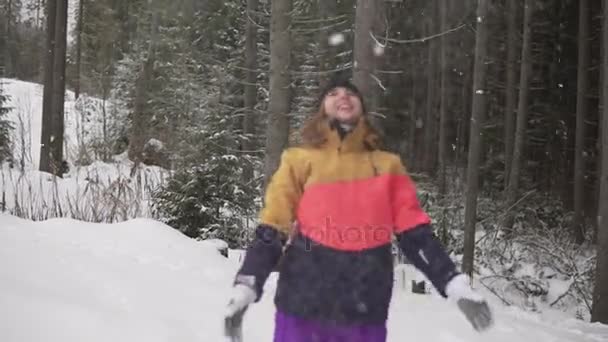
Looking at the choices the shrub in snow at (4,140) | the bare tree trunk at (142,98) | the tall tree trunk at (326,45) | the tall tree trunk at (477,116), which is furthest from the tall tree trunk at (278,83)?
the shrub in snow at (4,140)

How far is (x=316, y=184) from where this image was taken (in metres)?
2.52

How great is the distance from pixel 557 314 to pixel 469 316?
7.81 meters

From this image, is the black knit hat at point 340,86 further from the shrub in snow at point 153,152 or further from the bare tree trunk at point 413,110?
the bare tree trunk at point 413,110

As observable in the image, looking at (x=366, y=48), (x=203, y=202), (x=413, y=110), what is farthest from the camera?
(x=413, y=110)

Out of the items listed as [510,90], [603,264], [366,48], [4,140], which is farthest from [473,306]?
[510,90]

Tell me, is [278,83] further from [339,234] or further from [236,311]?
[236,311]

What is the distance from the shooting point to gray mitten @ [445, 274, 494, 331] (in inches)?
92.4

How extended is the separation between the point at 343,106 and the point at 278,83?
651 centimetres

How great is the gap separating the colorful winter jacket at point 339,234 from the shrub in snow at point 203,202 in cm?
634

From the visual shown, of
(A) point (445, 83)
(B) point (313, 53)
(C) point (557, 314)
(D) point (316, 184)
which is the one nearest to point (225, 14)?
(B) point (313, 53)

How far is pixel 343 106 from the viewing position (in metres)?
2.61

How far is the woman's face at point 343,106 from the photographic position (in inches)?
103

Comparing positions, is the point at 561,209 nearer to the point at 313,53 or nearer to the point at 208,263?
the point at 313,53

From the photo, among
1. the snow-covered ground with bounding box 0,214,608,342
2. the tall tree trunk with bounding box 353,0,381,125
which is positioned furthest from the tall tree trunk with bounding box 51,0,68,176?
the tall tree trunk with bounding box 353,0,381,125
